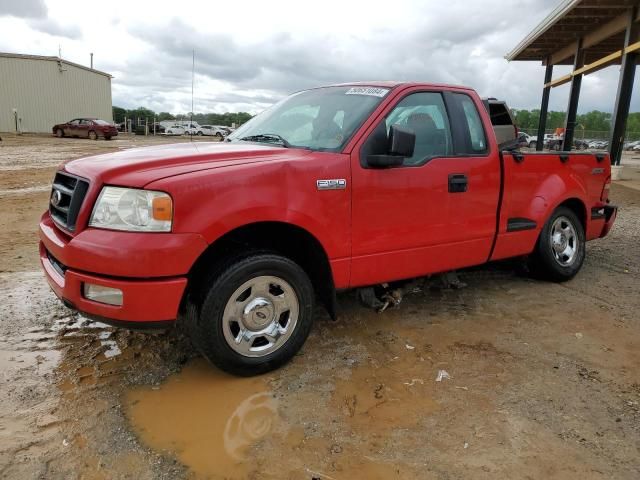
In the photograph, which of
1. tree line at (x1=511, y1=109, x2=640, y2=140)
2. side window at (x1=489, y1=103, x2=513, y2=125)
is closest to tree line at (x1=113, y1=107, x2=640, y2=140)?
tree line at (x1=511, y1=109, x2=640, y2=140)

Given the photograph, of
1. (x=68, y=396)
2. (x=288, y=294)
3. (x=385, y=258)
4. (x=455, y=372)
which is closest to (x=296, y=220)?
(x=288, y=294)

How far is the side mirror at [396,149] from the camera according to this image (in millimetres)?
3270

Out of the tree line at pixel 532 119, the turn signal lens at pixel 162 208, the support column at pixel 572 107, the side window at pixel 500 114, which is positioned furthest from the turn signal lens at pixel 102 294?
the tree line at pixel 532 119

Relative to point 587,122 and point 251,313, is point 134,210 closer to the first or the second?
point 251,313

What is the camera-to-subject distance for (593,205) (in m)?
5.49

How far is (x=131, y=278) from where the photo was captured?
108 inches

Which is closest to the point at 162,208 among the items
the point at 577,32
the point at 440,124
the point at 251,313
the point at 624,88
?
the point at 251,313

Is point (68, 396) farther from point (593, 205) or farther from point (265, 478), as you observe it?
point (593, 205)

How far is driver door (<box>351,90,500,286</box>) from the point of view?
349cm

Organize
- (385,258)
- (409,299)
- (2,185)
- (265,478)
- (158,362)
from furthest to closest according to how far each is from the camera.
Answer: (2,185), (409,299), (385,258), (158,362), (265,478)

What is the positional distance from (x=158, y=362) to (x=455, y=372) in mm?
1948

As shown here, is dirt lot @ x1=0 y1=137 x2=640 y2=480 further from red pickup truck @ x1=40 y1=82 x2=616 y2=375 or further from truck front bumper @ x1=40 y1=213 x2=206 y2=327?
truck front bumper @ x1=40 y1=213 x2=206 y2=327

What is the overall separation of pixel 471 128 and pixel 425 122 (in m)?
0.51

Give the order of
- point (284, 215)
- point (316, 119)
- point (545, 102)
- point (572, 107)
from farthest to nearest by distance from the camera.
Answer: point (545, 102), point (572, 107), point (316, 119), point (284, 215)
